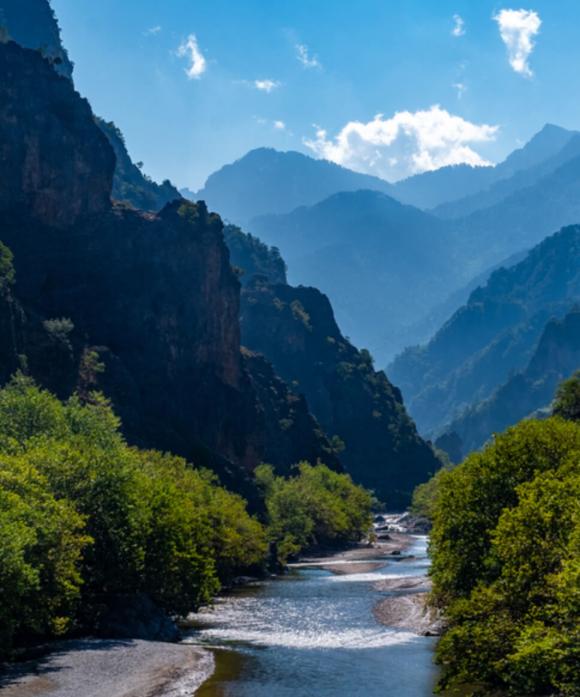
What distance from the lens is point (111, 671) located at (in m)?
45.8

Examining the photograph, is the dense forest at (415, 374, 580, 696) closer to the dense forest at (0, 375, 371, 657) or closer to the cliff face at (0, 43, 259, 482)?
the dense forest at (0, 375, 371, 657)

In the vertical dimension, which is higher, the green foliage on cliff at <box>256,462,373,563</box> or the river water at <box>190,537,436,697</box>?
the green foliage on cliff at <box>256,462,373,563</box>

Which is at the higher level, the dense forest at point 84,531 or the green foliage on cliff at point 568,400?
the green foliage on cliff at point 568,400

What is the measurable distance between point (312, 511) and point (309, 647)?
305 ft

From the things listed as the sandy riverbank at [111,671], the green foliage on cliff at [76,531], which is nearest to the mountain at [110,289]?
the green foliage on cliff at [76,531]

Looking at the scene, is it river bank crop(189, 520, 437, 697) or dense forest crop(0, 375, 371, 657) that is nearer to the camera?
river bank crop(189, 520, 437, 697)

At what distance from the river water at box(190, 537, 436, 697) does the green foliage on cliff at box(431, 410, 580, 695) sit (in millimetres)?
5839

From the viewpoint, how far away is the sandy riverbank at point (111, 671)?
41219 mm

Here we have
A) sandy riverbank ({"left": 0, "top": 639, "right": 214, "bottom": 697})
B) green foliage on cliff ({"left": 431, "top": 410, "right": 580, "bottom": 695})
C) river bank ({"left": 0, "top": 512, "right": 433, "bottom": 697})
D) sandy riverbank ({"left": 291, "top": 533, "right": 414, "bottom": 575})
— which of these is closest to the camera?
green foliage on cliff ({"left": 431, "top": 410, "right": 580, "bottom": 695})

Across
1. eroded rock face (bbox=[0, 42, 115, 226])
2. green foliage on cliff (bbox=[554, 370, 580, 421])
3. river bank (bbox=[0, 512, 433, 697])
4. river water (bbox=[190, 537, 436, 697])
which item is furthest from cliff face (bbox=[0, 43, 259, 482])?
green foliage on cliff (bbox=[554, 370, 580, 421])

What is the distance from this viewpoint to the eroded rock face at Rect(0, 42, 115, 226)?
136875 millimetres

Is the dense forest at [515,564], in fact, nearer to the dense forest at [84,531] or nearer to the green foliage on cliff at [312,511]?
the dense forest at [84,531]

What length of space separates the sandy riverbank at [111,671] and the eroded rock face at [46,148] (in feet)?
328

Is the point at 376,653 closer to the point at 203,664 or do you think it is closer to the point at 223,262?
the point at 203,664
